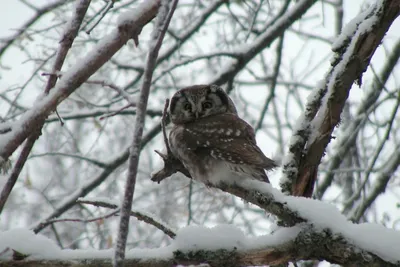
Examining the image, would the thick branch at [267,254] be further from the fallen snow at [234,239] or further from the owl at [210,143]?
the owl at [210,143]

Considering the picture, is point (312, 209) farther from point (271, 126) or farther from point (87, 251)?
point (271, 126)

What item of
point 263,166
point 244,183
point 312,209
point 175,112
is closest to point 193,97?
point 175,112

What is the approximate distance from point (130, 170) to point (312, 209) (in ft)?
3.18

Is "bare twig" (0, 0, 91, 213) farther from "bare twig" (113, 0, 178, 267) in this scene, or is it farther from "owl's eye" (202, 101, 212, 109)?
"owl's eye" (202, 101, 212, 109)

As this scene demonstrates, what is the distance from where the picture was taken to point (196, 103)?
13.7 ft

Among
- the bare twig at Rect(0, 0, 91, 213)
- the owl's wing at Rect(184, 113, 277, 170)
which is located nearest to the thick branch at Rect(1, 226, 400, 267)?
the bare twig at Rect(0, 0, 91, 213)

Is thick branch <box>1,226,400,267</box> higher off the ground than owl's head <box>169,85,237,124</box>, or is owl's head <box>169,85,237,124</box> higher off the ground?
owl's head <box>169,85,237,124</box>

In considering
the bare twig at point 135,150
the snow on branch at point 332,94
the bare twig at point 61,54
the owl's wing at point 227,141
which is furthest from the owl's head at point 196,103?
the bare twig at point 135,150

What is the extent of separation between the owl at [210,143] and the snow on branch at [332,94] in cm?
39

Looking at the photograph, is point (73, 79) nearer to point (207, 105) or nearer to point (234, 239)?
point (234, 239)

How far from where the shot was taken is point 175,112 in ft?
13.9

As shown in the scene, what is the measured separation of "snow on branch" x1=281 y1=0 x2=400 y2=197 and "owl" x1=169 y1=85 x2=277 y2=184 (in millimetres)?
388

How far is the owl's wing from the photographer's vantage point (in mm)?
3273

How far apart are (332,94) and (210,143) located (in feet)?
3.47
